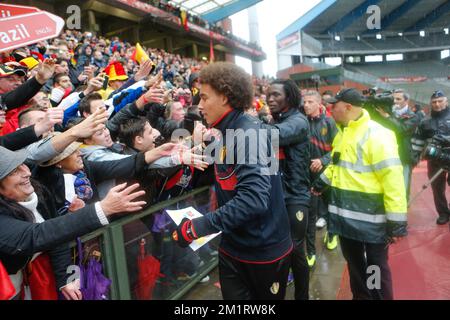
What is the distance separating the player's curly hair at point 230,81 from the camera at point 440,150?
3012 mm

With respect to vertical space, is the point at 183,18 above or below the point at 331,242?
above

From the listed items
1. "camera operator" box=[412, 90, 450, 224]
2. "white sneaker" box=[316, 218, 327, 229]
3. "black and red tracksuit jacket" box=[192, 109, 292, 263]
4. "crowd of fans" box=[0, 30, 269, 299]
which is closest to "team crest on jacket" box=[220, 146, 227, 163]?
"black and red tracksuit jacket" box=[192, 109, 292, 263]

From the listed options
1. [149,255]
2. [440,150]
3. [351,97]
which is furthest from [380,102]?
[149,255]

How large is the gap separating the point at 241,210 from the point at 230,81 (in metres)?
0.67

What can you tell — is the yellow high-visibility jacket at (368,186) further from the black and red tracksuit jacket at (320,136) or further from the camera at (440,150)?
the camera at (440,150)

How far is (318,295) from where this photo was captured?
121 inches

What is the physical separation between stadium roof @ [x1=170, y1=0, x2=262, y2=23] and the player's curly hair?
82.9 feet

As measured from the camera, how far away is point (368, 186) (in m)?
2.32

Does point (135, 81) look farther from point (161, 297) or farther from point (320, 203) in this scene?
point (320, 203)

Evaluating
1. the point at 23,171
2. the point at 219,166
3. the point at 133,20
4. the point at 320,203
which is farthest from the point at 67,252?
the point at 133,20

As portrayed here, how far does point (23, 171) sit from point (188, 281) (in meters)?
2.00

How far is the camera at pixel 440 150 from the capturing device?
12.6 ft

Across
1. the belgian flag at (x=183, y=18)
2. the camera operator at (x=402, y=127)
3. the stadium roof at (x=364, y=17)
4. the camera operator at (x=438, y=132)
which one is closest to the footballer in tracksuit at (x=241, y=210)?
the camera operator at (x=402, y=127)

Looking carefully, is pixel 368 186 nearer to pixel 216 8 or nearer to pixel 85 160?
pixel 85 160
